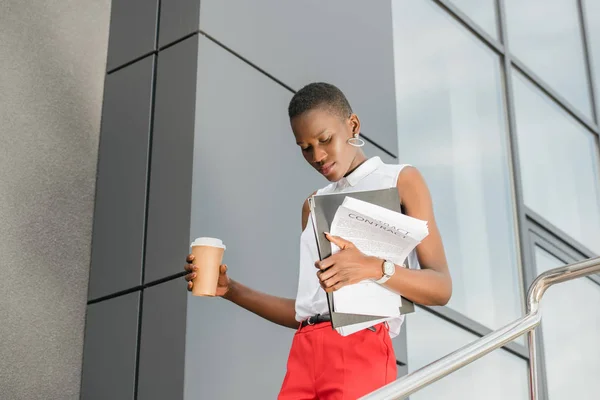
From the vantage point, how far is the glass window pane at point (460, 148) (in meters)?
5.36

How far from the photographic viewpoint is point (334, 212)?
88.6 inches

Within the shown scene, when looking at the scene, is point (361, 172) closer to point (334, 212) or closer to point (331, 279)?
point (334, 212)

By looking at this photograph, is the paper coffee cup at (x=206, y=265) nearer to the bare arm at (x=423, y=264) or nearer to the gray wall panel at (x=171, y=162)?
the bare arm at (x=423, y=264)

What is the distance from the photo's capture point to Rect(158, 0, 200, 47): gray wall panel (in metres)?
3.76

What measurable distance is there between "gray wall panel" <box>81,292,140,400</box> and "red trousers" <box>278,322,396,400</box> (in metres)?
1.12

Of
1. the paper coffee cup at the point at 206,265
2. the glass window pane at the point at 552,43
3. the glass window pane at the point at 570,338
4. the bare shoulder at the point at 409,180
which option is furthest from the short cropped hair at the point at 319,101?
the glass window pane at the point at 552,43

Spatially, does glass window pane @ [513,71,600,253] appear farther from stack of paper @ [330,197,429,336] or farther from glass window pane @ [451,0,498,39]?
stack of paper @ [330,197,429,336]

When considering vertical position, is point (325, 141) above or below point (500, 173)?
below

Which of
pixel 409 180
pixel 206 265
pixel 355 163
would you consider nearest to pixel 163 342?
pixel 206 265

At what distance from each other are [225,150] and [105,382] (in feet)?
3.33

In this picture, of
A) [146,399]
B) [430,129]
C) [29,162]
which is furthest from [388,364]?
[430,129]

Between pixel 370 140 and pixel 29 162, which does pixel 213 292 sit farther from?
pixel 370 140

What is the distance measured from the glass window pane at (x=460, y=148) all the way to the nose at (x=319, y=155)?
258 cm

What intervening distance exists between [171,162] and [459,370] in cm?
232
